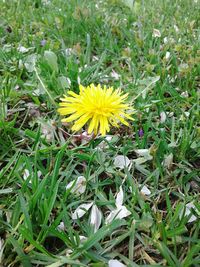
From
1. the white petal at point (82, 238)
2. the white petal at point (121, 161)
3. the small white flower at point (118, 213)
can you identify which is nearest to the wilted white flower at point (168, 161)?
the white petal at point (121, 161)

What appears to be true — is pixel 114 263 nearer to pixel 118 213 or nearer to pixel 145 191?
pixel 118 213

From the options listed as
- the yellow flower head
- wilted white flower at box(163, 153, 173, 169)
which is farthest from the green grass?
the yellow flower head

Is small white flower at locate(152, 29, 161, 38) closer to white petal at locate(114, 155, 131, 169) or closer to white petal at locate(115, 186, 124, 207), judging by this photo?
white petal at locate(114, 155, 131, 169)

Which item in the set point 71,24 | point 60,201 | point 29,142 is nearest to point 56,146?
point 29,142

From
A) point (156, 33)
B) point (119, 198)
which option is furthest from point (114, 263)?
point (156, 33)

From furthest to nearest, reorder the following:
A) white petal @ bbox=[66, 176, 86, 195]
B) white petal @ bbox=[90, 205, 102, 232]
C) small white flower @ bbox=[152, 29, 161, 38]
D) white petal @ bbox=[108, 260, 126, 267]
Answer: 1. small white flower @ bbox=[152, 29, 161, 38]
2. white petal @ bbox=[66, 176, 86, 195]
3. white petal @ bbox=[90, 205, 102, 232]
4. white petal @ bbox=[108, 260, 126, 267]


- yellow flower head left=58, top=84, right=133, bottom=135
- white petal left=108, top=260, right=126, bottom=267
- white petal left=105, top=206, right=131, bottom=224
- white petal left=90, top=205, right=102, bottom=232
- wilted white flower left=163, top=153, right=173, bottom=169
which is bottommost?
white petal left=108, top=260, right=126, bottom=267

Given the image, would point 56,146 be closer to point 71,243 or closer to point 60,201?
point 60,201
